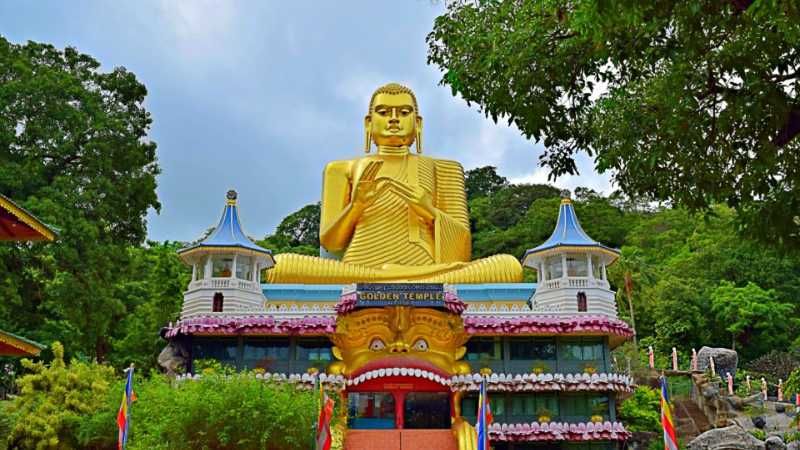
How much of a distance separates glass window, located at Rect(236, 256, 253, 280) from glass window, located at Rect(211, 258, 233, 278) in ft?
0.72

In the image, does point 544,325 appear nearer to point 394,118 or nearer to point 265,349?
point 265,349

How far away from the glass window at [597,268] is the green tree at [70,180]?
12.0 meters

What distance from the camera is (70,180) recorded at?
19.9 meters

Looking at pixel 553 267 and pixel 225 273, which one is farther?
pixel 553 267

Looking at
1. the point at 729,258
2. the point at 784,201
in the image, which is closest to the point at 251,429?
the point at 784,201

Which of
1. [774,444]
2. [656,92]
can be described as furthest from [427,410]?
[656,92]

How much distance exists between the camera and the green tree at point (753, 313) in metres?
Result: 34.2

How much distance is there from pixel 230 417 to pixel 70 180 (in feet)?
26.8

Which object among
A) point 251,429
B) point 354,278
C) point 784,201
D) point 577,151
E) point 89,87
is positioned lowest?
point 251,429

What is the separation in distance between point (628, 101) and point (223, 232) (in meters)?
17.1

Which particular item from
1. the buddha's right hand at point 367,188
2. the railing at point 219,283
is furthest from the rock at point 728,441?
the railing at point 219,283

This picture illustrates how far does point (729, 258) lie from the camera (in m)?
38.7

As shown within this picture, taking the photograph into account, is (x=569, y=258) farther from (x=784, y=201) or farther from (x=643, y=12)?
(x=643, y=12)

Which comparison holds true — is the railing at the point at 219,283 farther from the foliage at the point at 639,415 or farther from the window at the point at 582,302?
the foliage at the point at 639,415
